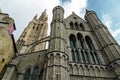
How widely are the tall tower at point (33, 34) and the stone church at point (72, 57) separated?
35.2 feet

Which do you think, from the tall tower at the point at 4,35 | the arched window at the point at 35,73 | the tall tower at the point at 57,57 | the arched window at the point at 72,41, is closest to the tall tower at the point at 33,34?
the arched window at the point at 72,41

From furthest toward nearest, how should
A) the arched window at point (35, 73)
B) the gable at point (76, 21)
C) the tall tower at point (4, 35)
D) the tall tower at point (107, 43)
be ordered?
1. the gable at point (76, 21)
2. the tall tower at point (107, 43)
3. the arched window at point (35, 73)
4. the tall tower at point (4, 35)

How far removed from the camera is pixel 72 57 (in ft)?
46.1

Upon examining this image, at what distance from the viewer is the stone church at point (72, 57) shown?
461 inches

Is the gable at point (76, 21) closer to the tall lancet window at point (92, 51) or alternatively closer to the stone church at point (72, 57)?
the stone church at point (72, 57)

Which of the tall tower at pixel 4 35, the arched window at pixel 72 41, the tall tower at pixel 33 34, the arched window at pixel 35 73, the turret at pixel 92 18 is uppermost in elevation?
the tall tower at pixel 33 34

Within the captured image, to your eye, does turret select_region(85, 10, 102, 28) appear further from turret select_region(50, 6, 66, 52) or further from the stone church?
turret select_region(50, 6, 66, 52)

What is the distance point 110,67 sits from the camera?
504 inches

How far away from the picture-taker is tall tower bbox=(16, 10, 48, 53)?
27.7 m

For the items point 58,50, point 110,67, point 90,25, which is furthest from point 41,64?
point 90,25

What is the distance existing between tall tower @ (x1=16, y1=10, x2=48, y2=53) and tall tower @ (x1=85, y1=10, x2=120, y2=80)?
38.5 feet

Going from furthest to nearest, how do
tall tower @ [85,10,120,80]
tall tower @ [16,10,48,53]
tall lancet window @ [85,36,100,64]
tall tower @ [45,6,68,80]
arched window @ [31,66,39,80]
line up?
tall tower @ [16,10,48,53]
tall lancet window @ [85,36,100,64]
tall tower @ [85,10,120,80]
arched window @ [31,66,39,80]
tall tower @ [45,6,68,80]

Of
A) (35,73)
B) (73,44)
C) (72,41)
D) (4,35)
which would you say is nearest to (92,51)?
(73,44)

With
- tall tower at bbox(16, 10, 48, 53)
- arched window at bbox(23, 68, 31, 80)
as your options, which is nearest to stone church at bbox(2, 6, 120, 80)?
arched window at bbox(23, 68, 31, 80)
